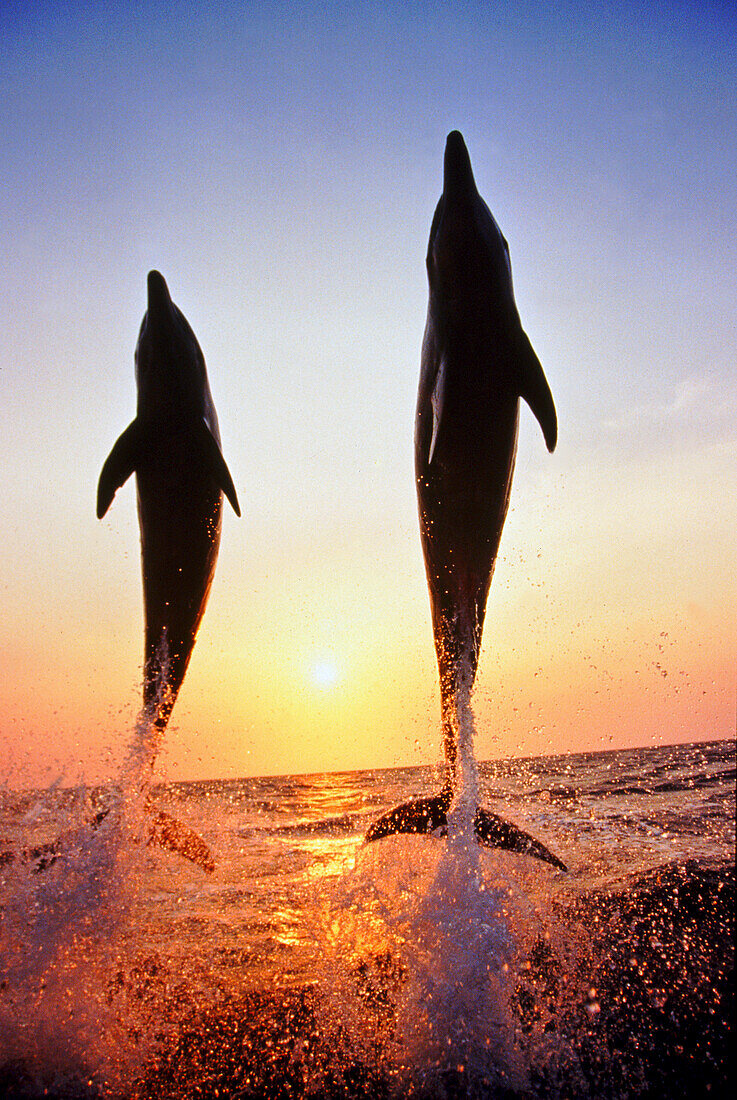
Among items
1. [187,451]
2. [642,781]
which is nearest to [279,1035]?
[187,451]

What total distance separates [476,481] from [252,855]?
7.65 meters

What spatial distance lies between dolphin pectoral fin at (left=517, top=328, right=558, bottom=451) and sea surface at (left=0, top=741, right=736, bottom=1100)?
3711mm

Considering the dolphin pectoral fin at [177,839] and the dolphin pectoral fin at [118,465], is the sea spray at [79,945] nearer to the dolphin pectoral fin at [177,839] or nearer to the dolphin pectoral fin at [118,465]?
the dolphin pectoral fin at [177,839]

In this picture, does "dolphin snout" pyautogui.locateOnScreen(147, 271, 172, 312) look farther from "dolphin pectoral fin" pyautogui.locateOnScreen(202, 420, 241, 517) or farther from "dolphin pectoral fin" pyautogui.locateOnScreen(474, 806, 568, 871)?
"dolphin pectoral fin" pyautogui.locateOnScreen(474, 806, 568, 871)

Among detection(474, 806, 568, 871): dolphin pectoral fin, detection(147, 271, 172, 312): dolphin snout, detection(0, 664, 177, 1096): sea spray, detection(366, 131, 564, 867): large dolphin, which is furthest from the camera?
detection(147, 271, 172, 312): dolphin snout

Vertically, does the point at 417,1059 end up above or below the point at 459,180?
below

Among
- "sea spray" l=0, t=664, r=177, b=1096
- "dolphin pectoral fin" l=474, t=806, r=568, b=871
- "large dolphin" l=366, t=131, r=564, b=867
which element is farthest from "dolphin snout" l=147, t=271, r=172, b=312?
"dolphin pectoral fin" l=474, t=806, r=568, b=871

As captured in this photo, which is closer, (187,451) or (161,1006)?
(161,1006)

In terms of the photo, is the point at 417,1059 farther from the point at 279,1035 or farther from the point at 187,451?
the point at 187,451

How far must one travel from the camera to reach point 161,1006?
409cm

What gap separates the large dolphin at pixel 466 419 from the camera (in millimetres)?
5355

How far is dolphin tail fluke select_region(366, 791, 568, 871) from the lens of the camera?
494 centimetres

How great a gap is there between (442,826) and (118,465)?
4592 millimetres

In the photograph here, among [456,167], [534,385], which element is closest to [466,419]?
[534,385]
